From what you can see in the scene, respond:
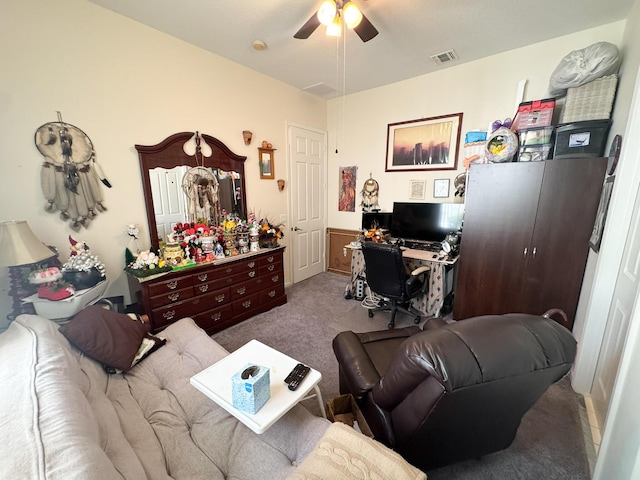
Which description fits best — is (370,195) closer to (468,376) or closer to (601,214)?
(601,214)

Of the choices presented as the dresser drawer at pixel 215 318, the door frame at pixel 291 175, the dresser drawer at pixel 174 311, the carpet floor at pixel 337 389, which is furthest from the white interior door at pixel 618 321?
the door frame at pixel 291 175

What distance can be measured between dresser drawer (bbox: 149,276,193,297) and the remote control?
1498mm

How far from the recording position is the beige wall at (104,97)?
5.73 feet

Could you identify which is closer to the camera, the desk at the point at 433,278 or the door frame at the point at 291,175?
the desk at the point at 433,278

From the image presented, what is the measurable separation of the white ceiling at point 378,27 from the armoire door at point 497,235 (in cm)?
122

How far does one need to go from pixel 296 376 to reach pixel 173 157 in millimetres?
2365

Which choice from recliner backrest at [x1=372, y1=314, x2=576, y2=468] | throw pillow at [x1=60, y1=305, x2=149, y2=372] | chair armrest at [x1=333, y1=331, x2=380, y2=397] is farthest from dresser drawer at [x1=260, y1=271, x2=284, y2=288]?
recliner backrest at [x1=372, y1=314, x2=576, y2=468]

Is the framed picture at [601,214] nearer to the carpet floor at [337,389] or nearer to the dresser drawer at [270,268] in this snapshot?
the carpet floor at [337,389]

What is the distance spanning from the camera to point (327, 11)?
5.29 ft

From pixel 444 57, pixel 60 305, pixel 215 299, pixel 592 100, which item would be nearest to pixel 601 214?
pixel 592 100

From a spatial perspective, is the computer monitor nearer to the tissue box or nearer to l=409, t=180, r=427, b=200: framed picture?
l=409, t=180, r=427, b=200: framed picture

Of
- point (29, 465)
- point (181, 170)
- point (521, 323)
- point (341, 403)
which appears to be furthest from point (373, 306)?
point (29, 465)

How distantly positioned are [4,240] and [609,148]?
4183 millimetres

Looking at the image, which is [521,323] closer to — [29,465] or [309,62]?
[29,465]
